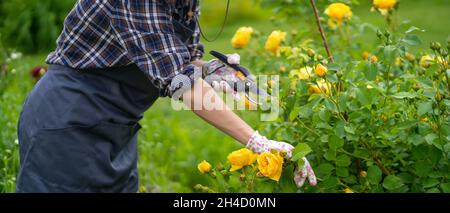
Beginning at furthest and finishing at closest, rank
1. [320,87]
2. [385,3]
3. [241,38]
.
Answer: [241,38] → [385,3] → [320,87]

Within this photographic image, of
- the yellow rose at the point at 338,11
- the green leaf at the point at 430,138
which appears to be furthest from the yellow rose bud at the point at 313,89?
the yellow rose at the point at 338,11

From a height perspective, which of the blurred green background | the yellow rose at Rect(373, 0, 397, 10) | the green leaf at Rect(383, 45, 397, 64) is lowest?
the blurred green background

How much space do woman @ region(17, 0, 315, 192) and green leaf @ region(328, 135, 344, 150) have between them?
318 mm

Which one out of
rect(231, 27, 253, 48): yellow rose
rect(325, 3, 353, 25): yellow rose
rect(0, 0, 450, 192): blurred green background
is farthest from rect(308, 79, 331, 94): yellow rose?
rect(231, 27, 253, 48): yellow rose

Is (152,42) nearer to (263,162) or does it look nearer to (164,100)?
(263,162)

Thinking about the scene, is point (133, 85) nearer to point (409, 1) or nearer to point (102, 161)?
point (102, 161)

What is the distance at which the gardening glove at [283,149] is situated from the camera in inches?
67.0

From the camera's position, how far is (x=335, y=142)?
1758 mm

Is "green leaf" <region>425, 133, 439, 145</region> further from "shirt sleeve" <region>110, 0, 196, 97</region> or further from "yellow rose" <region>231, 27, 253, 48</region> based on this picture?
"yellow rose" <region>231, 27, 253, 48</region>

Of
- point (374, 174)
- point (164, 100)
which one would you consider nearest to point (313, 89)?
point (374, 174)

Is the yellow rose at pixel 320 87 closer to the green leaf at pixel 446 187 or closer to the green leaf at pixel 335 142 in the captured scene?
the green leaf at pixel 335 142

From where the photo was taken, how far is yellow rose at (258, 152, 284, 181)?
5.37ft

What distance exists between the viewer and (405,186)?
5.94 ft

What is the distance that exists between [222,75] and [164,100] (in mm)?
2763
